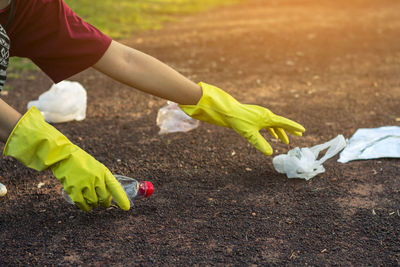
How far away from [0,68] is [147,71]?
2.02ft

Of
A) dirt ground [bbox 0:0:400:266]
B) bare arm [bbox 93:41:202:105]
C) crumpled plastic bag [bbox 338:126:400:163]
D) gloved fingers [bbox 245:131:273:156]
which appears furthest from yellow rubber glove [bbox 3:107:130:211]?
crumpled plastic bag [bbox 338:126:400:163]

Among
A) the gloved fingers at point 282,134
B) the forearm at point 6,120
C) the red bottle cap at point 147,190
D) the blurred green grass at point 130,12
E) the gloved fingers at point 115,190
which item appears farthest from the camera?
the blurred green grass at point 130,12

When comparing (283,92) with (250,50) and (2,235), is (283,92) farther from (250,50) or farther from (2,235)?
(2,235)

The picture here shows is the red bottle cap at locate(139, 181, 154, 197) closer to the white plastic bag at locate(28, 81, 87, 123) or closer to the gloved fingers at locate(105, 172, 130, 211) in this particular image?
the gloved fingers at locate(105, 172, 130, 211)

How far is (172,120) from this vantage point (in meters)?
2.85

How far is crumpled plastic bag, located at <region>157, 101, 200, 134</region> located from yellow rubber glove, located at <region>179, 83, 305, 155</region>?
0.66 metres

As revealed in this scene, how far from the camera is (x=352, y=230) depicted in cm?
178

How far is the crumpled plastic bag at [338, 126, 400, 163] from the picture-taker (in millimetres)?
2402

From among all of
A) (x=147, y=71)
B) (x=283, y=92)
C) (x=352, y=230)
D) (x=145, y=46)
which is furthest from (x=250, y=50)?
(x=352, y=230)

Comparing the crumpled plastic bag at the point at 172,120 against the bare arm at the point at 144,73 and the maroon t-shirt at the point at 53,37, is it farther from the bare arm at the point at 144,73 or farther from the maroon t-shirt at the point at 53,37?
the maroon t-shirt at the point at 53,37

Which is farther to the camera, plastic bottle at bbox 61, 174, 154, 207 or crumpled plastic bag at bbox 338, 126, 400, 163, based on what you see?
crumpled plastic bag at bbox 338, 126, 400, 163

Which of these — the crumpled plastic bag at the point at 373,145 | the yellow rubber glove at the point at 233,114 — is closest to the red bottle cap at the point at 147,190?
the yellow rubber glove at the point at 233,114

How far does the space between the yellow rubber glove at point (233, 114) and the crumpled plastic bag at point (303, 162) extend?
12 cm

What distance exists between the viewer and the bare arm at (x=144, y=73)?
6.58ft
